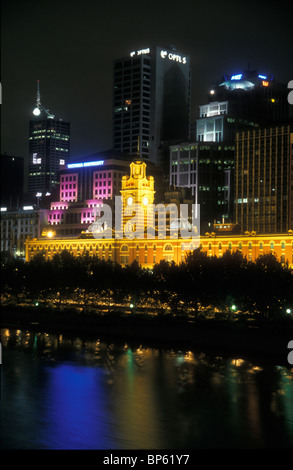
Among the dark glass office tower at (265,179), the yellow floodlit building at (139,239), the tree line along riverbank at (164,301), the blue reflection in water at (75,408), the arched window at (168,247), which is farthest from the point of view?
the dark glass office tower at (265,179)

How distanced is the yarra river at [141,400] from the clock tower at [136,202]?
63.6 m

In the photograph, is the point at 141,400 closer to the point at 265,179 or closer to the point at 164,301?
the point at 164,301

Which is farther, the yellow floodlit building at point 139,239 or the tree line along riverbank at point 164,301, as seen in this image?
the yellow floodlit building at point 139,239

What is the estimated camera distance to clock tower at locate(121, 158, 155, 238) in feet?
458

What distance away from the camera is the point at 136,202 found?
14112 centimetres

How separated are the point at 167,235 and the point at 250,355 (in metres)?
66.2

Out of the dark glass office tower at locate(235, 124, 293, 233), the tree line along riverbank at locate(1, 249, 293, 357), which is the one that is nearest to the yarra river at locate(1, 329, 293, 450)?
the tree line along riverbank at locate(1, 249, 293, 357)

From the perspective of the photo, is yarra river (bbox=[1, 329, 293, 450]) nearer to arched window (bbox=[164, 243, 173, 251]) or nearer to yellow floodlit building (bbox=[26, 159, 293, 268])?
yellow floodlit building (bbox=[26, 159, 293, 268])

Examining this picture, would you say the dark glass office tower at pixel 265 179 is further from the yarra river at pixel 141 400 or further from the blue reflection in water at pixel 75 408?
the blue reflection in water at pixel 75 408

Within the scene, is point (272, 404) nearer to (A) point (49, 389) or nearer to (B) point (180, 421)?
(B) point (180, 421)

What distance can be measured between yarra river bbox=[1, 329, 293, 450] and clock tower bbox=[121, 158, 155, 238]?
209 feet

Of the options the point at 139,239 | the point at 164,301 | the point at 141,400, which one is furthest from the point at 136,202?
the point at 141,400

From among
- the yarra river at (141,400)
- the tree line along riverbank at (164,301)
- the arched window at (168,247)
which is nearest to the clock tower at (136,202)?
the arched window at (168,247)

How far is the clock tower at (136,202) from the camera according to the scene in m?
140
